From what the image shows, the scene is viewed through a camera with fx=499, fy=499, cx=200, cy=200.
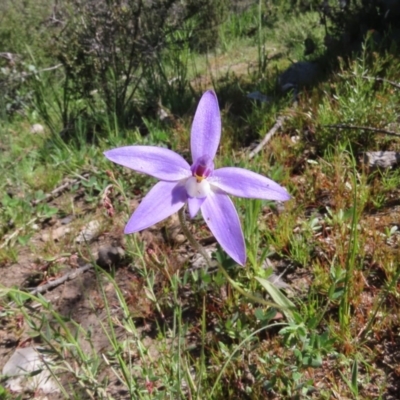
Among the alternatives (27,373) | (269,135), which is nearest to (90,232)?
(27,373)

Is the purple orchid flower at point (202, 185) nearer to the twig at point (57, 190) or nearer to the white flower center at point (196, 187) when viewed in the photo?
the white flower center at point (196, 187)

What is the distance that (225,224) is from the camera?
1.13 m

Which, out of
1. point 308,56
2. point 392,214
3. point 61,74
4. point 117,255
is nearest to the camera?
point 392,214

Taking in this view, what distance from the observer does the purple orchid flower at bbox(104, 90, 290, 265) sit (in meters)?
1.11

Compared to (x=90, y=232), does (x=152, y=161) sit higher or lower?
higher

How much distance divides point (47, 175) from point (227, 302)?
6.69 feet

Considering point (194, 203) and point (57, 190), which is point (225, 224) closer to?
point (194, 203)

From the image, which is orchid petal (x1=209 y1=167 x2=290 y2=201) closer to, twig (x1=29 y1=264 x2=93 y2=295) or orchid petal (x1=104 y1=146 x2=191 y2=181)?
orchid petal (x1=104 y1=146 x2=191 y2=181)

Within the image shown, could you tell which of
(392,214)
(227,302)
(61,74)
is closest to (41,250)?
(227,302)

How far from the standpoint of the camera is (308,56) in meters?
4.96

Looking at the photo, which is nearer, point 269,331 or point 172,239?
point 269,331

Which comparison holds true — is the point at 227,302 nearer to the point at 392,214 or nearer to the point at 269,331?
the point at 269,331

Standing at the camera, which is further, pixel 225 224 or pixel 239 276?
pixel 239 276

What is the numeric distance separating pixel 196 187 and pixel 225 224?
4.7 inches
